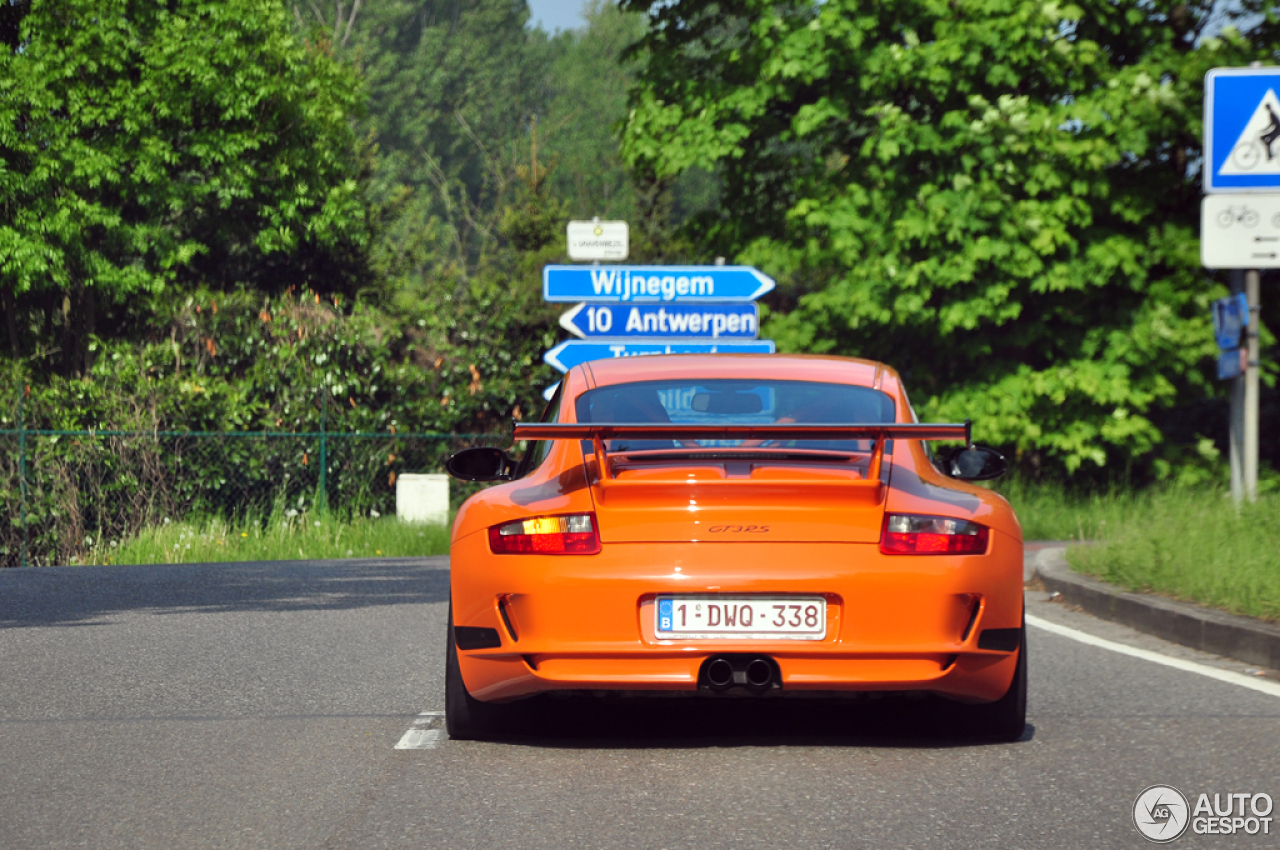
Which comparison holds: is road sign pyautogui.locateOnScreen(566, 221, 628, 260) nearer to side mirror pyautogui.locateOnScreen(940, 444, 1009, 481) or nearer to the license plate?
side mirror pyautogui.locateOnScreen(940, 444, 1009, 481)

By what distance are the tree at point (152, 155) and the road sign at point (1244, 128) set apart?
1679 centimetres

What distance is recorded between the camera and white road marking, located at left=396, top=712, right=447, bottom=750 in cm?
578

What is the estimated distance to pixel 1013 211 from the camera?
755 inches

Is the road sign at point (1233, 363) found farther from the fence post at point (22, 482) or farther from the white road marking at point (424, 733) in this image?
the fence post at point (22, 482)

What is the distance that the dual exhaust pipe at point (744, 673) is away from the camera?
522 cm

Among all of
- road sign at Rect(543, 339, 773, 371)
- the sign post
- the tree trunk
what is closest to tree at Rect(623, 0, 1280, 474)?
road sign at Rect(543, 339, 773, 371)

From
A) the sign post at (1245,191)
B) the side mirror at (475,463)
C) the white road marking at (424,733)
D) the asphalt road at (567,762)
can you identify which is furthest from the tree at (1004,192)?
the white road marking at (424,733)

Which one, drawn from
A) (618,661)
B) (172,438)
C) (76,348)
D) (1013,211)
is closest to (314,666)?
(618,661)

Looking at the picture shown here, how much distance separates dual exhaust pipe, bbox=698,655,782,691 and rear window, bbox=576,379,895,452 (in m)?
→ 1.18

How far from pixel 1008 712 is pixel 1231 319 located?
815 cm

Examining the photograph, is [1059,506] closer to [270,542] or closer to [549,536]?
[270,542]

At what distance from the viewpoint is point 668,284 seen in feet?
61.8

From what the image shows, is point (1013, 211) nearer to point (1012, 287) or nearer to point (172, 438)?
point (1012, 287)

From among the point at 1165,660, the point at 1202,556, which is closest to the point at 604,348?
the point at 1202,556
